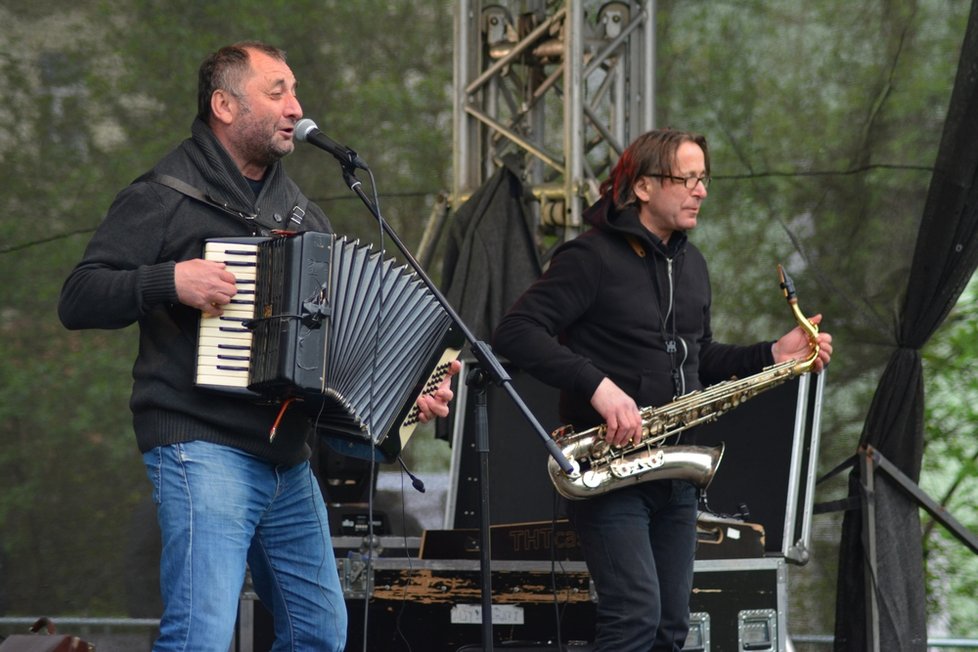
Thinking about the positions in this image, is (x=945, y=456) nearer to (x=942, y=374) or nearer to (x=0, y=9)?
(x=942, y=374)

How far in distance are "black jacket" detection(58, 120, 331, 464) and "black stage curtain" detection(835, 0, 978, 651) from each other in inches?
108

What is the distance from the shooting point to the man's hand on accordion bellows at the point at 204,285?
273 centimetres

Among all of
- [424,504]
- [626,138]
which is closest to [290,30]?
[626,138]

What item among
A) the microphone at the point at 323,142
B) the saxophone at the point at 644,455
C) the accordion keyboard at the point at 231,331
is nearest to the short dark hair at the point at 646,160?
the saxophone at the point at 644,455

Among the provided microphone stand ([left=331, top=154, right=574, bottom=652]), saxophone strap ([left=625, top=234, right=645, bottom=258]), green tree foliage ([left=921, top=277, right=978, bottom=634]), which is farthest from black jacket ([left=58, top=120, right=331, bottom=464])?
green tree foliage ([left=921, top=277, right=978, bottom=634])

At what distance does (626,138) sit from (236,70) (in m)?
2.74

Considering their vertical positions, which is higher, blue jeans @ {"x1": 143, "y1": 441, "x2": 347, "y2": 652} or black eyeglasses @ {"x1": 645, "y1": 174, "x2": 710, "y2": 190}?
black eyeglasses @ {"x1": 645, "y1": 174, "x2": 710, "y2": 190}

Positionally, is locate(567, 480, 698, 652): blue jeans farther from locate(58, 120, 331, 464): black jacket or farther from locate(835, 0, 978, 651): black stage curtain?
locate(835, 0, 978, 651): black stage curtain

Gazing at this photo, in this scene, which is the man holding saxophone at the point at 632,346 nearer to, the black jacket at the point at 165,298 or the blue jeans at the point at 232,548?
the blue jeans at the point at 232,548

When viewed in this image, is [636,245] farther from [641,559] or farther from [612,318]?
[641,559]

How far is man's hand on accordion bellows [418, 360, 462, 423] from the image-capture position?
319cm

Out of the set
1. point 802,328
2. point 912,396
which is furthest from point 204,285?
point 912,396

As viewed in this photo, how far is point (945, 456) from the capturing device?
588 cm

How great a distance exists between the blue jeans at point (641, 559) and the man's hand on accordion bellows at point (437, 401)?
0.55 metres
